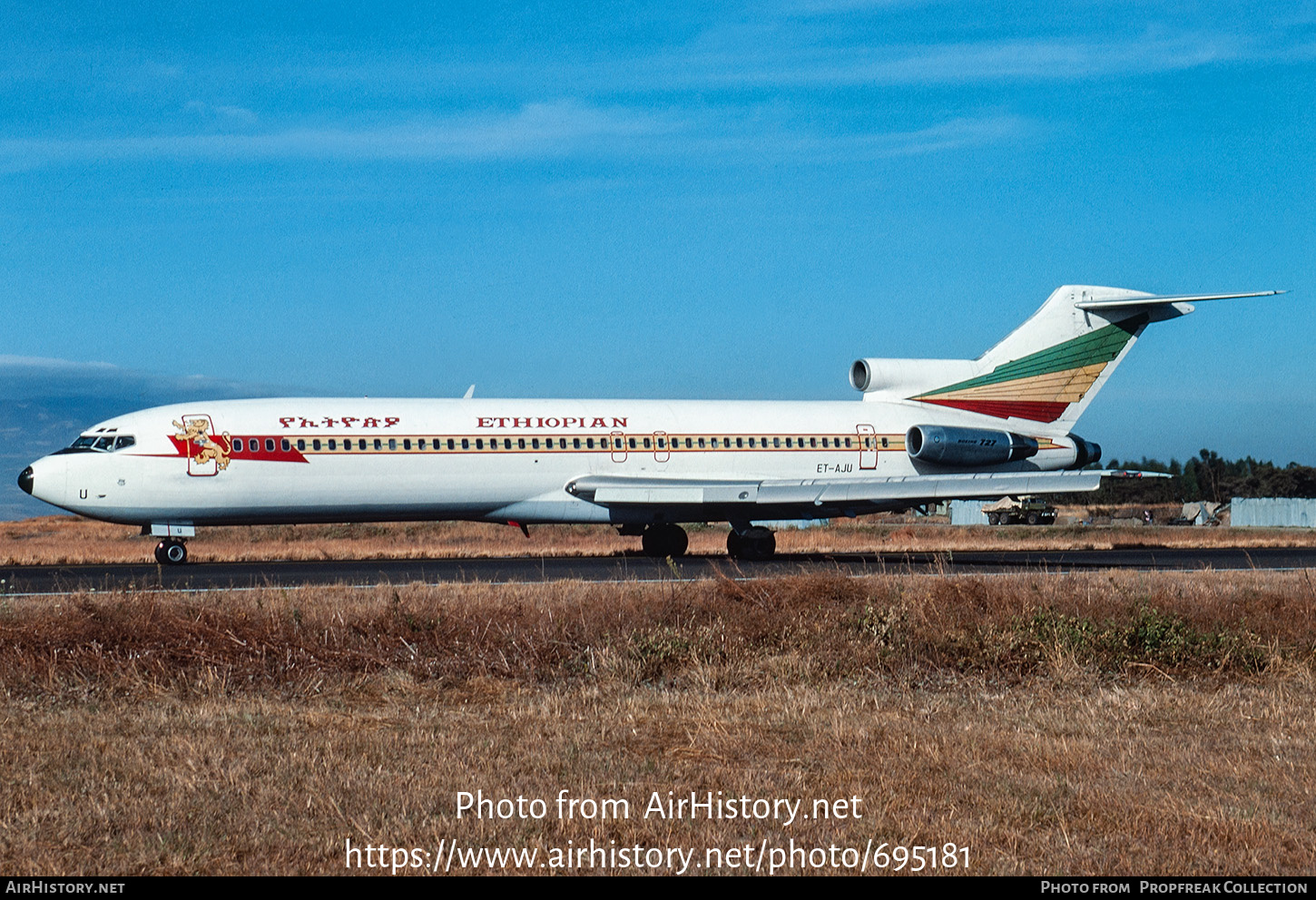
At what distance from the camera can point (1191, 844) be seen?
5812 millimetres

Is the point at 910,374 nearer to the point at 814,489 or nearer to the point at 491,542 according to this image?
the point at 814,489

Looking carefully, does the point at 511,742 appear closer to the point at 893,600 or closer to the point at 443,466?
the point at 893,600

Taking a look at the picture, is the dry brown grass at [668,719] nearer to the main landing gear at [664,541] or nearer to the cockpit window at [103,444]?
the cockpit window at [103,444]

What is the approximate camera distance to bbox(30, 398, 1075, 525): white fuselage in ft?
80.4

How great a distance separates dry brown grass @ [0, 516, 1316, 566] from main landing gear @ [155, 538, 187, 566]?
2868 mm

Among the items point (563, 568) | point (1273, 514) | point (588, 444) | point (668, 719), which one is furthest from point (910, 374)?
point (1273, 514)

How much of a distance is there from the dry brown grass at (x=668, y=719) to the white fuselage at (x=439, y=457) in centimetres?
1073

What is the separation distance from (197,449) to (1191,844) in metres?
22.3

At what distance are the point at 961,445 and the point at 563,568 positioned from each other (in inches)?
461

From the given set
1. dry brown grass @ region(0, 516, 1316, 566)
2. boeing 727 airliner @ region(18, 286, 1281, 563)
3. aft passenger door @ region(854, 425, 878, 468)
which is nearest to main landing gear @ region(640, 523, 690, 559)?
boeing 727 airliner @ region(18, 286, 1281, 563)

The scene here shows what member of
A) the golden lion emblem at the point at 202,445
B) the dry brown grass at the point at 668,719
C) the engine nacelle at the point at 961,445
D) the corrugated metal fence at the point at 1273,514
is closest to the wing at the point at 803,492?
the engine nacelle at the point at 961,445

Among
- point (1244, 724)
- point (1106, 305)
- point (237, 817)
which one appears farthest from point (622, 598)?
point (1106, 305)

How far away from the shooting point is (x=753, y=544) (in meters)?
28.6

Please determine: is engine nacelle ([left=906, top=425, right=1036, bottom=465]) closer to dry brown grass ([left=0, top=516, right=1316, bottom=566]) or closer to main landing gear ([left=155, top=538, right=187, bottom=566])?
dry brown grass ([left=0, top=516, right=1316, bottom=566])
